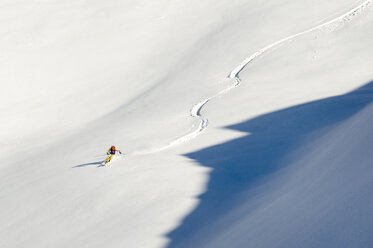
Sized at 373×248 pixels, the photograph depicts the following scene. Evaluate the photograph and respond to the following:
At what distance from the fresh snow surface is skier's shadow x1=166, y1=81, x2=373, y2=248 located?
68 mm

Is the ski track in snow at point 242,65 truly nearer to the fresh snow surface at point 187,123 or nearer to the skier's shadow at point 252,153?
the fresh snow surface at point 187,123

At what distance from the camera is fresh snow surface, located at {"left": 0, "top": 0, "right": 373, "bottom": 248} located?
512 inches

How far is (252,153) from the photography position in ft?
61.7

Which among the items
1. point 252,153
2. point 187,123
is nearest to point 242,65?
point 187,123

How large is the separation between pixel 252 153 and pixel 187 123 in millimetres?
5124

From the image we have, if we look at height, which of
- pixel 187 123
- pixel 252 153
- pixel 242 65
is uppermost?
pixel 242 65

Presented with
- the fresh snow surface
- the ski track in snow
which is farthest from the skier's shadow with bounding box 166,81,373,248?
the ski track in snow

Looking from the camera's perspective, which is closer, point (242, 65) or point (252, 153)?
point (252, 153)

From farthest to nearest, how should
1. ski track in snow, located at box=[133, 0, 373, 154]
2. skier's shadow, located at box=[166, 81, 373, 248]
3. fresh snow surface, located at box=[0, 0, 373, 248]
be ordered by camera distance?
ski track in snow, located at box=[133, 0, 373, 154]
skier's shadow, located at box=[166, 81, 373, 248]
fresh snow surface, located at box=[0, 0, 373, 248]

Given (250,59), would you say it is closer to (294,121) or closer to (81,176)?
(294,121)

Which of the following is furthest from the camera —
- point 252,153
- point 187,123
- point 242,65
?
point 242,65

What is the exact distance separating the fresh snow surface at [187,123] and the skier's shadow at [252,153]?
0.22 feet

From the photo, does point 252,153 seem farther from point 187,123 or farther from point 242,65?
point 242,65

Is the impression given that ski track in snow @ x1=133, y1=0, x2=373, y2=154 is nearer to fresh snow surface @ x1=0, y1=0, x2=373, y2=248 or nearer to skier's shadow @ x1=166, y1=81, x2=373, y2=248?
fresh snow surface @ x1=0, y1=0, x2=373, y2=248
